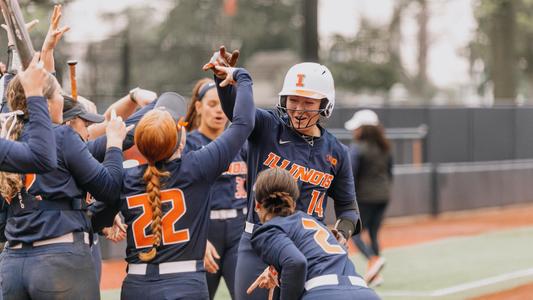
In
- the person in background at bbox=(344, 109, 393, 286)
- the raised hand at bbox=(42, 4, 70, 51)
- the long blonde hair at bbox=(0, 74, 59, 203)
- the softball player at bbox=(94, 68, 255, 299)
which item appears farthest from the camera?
the person in background at bbox=(344, 109, 393, 286)

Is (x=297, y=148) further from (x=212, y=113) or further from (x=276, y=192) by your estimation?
(x=212, y=113)

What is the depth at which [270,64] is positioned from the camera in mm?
51125

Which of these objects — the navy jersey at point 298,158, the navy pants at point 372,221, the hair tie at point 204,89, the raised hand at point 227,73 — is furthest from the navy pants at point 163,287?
the navy pants at point 372,221

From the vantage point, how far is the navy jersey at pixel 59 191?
5.32 meters

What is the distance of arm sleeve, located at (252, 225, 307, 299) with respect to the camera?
204 inches

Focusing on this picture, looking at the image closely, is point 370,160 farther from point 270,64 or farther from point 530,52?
point 270,64

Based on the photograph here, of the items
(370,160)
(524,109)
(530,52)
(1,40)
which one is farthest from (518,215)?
(530,52)

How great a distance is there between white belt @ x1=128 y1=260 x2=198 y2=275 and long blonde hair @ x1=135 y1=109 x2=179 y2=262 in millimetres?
70

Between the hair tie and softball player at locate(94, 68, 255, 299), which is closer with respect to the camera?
softball player at locate(94, 68, 255, 299)

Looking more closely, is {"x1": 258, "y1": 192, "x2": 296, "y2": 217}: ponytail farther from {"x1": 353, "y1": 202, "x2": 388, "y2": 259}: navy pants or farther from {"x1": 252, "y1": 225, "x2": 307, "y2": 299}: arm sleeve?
{"x1": 353, "y1": 202, "x2": 388, "y2": 259}: navy pants

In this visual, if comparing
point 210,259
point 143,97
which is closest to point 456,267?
point 210,259

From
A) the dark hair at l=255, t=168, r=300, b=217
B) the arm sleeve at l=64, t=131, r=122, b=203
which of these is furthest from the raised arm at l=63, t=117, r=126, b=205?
the dark hair at l=255, t=168, r=300, b=217

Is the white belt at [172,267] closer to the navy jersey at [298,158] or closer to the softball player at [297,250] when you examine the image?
the softball player at [297,250]

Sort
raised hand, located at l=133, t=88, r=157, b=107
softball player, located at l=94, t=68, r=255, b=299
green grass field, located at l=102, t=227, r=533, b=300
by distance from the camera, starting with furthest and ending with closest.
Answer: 1. green grass field, located at l=102, t=227, r=533, b=300
2. raised hand, located at l=133, t=88, r=157, b=107
3. softball player, located at l=94, t=68, r=255, b=299
